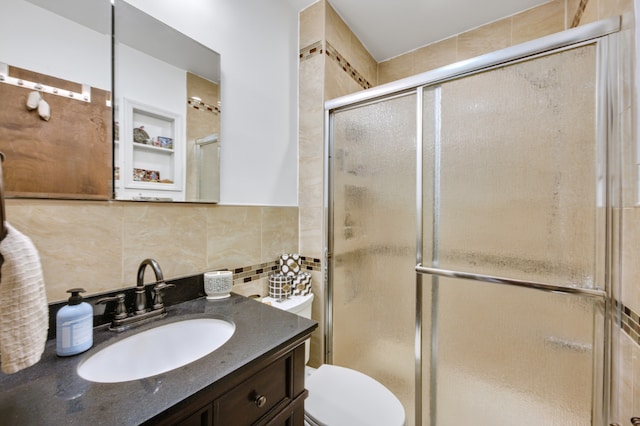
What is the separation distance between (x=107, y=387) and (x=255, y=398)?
1.11 feet

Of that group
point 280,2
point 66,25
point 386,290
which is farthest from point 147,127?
point 386,290

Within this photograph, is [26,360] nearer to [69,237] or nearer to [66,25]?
[69,237]

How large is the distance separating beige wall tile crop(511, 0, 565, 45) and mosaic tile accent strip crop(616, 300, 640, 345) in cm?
166

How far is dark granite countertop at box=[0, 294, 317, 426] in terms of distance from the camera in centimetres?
47

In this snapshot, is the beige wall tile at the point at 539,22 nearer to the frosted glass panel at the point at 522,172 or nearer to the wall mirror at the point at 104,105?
the frosted glass panel at the point at 522,172

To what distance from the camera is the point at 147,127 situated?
3.15ft

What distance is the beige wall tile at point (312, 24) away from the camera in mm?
1547

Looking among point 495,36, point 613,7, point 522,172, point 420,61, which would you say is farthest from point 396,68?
point 522,172

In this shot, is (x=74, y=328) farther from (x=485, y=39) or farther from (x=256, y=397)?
(x=485, y=39)

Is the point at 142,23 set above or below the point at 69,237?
above

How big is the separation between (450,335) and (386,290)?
363 mm

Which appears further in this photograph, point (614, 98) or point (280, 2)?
point (280, 2)

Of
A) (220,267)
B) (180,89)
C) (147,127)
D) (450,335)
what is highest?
(180,89)

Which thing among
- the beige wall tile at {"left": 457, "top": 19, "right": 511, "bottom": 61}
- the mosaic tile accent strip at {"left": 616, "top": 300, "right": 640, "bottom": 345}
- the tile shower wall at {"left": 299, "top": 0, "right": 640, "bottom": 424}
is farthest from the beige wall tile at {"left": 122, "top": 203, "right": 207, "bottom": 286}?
the beige wall tile at {"left": 457, "top": 19, "right": 511, "bottom": 61}
